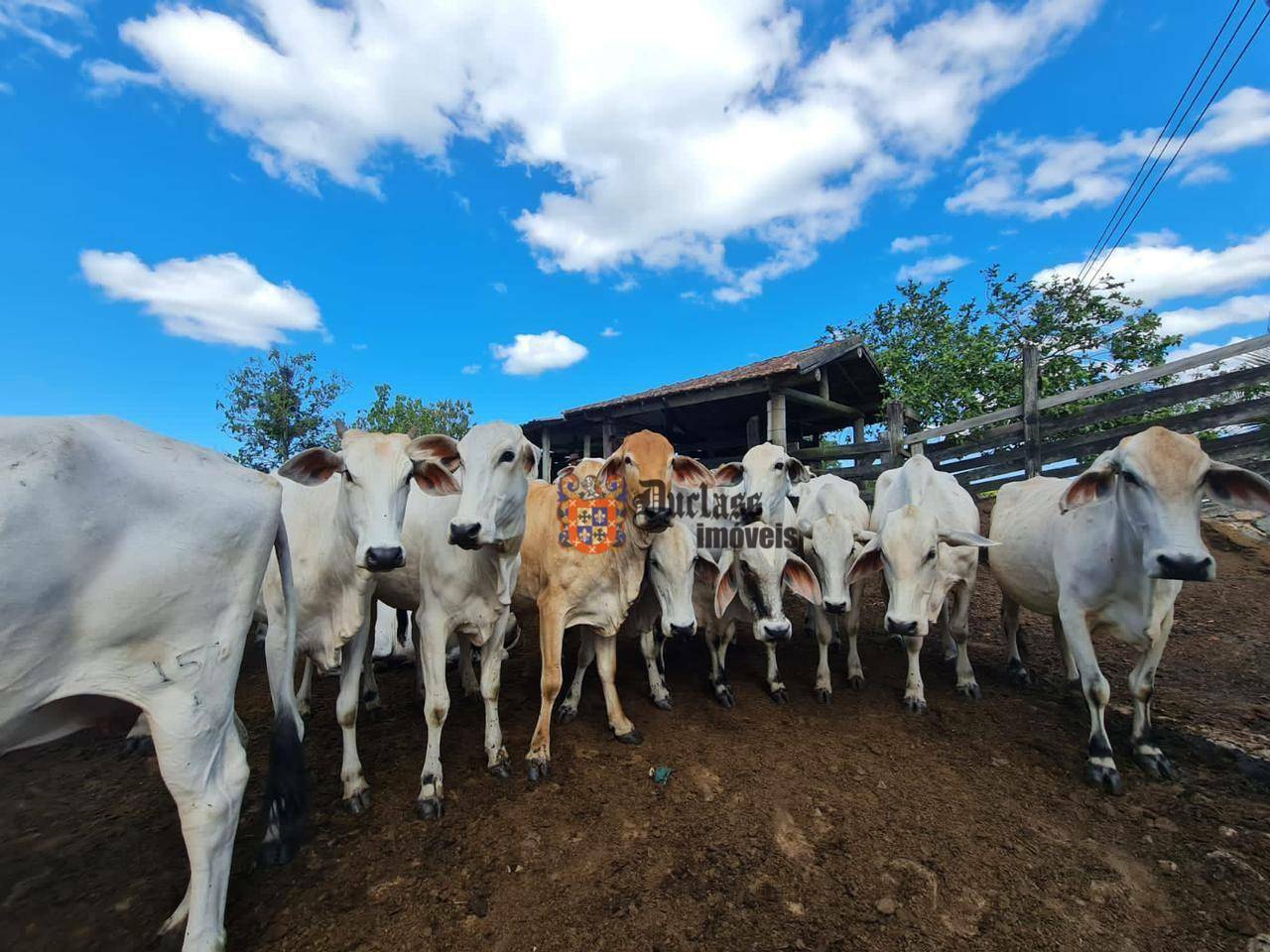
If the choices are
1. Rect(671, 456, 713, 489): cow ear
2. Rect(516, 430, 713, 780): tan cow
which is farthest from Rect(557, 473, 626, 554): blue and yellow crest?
Rect(671, 456, 713, 489): cow ear

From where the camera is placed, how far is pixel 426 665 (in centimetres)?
346

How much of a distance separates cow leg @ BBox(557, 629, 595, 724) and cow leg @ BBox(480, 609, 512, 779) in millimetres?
729

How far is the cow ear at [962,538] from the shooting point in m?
4.11

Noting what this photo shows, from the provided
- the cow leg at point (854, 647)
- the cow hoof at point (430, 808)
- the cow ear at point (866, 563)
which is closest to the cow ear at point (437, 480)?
the cow hoof at point (430, 808)

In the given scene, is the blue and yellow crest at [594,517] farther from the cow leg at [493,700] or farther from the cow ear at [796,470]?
the cow ear at [796,470]

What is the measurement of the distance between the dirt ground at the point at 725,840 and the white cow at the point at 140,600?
2.45 ft

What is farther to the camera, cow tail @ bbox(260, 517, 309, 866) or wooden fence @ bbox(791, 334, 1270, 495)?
wooden fence @ bbox(791, 334, 1270, 495)

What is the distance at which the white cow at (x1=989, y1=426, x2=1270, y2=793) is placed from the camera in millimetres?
2943

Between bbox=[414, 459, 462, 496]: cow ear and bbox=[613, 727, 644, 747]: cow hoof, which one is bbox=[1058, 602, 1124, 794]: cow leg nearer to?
bbox=[613, 727, 644, 747]: cow hoof

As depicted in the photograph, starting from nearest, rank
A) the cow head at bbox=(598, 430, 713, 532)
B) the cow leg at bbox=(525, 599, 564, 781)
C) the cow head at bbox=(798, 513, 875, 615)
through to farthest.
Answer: the cow leg at bbox=(525, 599, 564, 781) → the cow head at bbox=(598, 430, 713, 532) → the cow head at bbox=(798, 513, 875, 615)

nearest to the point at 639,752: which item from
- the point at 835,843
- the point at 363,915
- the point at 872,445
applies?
the point at 835,843

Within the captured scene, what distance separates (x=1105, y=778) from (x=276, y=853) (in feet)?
15.4

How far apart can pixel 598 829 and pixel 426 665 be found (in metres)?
1.45

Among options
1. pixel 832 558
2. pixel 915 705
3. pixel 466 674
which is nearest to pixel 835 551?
pixel 832 558
